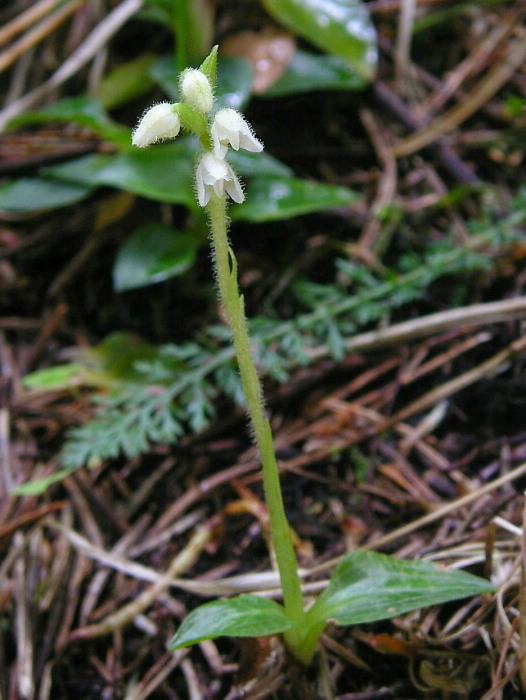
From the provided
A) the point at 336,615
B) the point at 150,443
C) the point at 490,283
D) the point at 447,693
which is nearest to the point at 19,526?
the point at 150,443

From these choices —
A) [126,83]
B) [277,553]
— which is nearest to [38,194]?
[126,83]

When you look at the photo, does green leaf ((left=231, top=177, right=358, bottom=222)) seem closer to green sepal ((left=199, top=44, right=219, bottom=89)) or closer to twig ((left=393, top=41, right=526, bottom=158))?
twig ((left=393, top=41, right=526, bottom=158))

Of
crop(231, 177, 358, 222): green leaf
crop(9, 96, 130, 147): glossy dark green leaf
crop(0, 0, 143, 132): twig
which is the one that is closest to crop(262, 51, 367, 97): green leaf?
crop(231, 177, 358, 222): green leaf

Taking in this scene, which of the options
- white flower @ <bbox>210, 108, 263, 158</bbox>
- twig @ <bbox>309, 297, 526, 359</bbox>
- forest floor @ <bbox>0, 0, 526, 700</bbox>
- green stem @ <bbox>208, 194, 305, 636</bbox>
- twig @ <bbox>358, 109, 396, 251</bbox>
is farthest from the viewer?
twig @ <bbox>358, 109, 396, 251</bbox>

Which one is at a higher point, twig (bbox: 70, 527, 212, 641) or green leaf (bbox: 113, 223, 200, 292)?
green leaf (bbox: 113, 223, 200, 292)

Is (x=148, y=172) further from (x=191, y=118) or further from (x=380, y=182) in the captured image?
(x=191, y=118)

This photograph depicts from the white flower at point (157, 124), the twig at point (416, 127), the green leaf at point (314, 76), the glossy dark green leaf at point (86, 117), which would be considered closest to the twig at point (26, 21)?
the glossy dark green leaf at point (86, 117)
